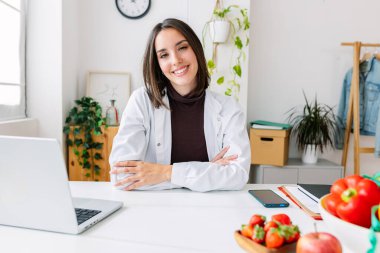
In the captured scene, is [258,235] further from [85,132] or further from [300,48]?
[300,48]

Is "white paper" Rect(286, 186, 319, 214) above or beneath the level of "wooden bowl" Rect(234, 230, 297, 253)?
beneath

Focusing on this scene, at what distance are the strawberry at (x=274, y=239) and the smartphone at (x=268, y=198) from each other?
477mm

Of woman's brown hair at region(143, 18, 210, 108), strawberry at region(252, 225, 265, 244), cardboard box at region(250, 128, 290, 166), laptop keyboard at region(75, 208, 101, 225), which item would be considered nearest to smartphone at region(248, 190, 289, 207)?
strawberry at region(252, 225, 265, 244)

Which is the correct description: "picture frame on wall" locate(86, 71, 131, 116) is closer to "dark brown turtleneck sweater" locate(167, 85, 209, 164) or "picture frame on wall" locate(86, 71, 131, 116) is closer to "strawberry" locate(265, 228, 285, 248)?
"dark brown turtleneck sweater" locate(167, 85, 209, 164)

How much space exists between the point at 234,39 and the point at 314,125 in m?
1.08

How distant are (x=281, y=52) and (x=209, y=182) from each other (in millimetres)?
2417

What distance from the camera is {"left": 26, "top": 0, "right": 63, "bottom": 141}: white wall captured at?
2670 mm

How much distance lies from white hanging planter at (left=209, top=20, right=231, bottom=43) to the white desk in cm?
193

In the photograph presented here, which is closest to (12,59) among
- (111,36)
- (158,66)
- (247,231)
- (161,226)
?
(111,36)

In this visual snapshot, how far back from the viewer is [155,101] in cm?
167

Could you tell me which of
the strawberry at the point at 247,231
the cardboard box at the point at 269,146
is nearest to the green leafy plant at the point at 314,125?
the cardboard box at the point at 269,146

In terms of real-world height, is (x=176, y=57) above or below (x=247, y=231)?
above

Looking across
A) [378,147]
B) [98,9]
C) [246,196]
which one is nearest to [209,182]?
[246,196]

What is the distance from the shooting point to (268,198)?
1200 mm
